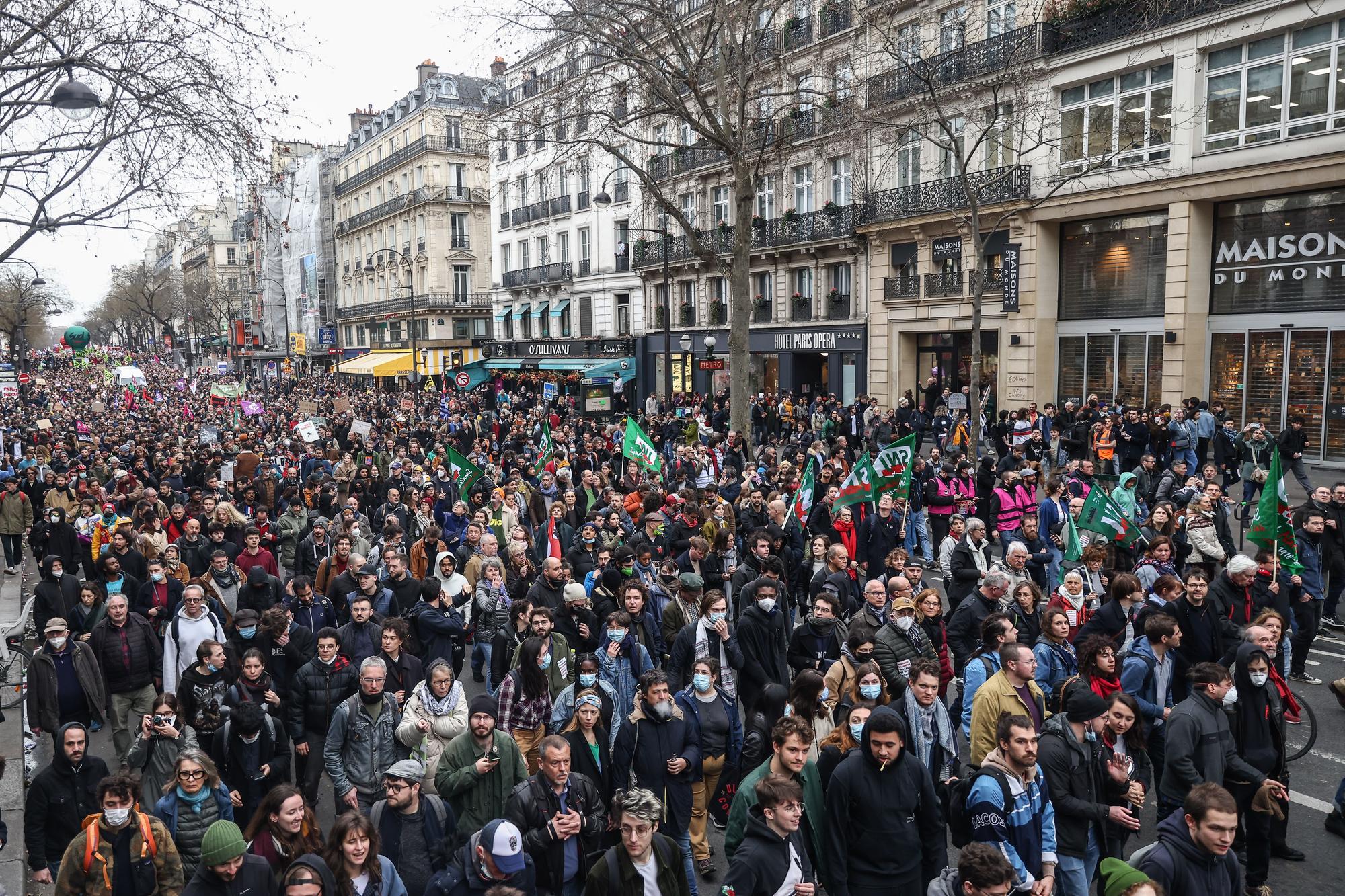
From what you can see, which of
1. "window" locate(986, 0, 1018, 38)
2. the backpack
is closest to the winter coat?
the backpack

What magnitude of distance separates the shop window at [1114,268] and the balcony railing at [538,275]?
84.4ft

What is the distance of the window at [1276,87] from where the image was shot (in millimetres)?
19125

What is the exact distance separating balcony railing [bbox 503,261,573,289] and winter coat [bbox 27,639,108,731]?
39.3 meters

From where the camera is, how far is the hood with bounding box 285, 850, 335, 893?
4258mm

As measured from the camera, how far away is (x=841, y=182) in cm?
3112

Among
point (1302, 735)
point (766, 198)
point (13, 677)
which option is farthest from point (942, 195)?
point (13, 677)

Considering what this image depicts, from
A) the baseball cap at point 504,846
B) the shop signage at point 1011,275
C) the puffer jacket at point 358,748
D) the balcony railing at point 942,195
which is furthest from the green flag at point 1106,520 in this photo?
the shop signage at point 1011,275

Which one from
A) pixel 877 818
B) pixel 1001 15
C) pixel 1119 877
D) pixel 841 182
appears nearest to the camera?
pixel 1119 877

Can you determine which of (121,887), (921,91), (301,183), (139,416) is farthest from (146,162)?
(301,183)

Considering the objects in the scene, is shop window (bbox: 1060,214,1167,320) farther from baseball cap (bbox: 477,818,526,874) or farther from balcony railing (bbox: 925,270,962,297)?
baseball cap (bbox: 477,818,526,874)

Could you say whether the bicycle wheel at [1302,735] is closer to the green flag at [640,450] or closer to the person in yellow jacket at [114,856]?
the person in yellow jacket at [114,856]

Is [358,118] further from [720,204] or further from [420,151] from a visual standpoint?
[720,204]

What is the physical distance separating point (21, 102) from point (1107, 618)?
15273mm

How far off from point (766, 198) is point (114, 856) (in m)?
32.0
